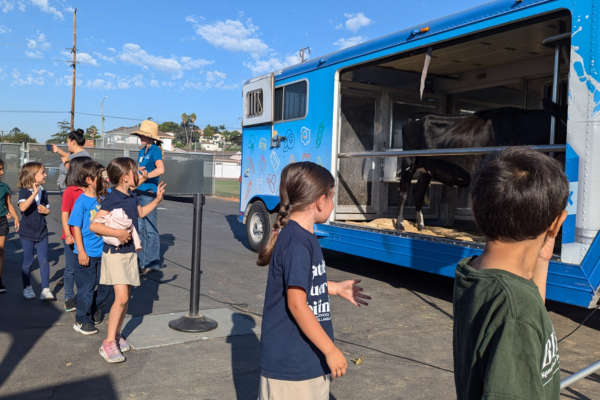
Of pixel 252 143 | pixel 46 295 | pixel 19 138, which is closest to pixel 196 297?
pixel 46 295

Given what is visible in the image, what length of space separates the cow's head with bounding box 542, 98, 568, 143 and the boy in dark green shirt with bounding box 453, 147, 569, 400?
4.11 metres

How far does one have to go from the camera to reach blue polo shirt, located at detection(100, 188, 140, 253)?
13.0ft

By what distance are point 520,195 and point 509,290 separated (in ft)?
0.77

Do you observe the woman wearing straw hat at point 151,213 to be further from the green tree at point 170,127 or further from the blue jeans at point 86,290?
the green tree at point 170,127

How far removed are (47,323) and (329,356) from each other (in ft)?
12.3

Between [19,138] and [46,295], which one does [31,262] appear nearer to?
[46,295]

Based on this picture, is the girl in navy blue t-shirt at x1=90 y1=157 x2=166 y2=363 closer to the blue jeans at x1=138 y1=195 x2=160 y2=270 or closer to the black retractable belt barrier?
the black retractable belt barrier

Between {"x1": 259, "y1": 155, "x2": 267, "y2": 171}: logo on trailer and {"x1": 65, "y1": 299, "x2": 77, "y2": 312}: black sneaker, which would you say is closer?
{"x1": 65, "y1": 299, "x2": 77, "y2": 312}: black sneaker

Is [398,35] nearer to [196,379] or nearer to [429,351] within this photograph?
[429,351]

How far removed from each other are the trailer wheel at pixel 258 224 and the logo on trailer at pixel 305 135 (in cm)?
155

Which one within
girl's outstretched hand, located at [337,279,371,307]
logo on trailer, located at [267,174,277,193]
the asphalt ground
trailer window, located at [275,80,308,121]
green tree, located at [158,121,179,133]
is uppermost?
green tree, located at [158,121,179,133]

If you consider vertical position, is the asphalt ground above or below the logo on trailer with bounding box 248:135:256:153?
below

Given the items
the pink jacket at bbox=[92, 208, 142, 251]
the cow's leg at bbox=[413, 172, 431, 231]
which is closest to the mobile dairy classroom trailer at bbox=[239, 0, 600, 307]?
the cow's leg at bbox=[413, 172, 431, 231]

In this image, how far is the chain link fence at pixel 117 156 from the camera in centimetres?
1942
